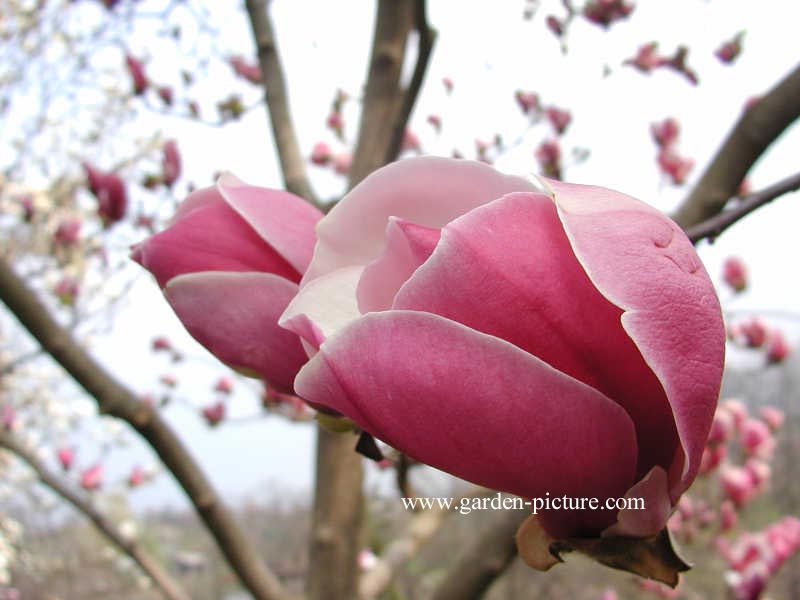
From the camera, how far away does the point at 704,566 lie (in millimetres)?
3988

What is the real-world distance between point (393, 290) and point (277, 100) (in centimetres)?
87

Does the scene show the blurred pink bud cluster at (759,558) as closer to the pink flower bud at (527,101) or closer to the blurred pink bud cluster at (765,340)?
the blurred pink bud cluster at (765,340)

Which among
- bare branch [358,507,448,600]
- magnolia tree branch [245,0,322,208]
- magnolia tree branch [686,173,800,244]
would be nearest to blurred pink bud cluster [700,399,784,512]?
bare branch [358,507,448,600]

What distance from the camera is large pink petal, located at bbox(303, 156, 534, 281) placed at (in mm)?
235

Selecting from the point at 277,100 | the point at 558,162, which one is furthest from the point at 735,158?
the point at 558,162

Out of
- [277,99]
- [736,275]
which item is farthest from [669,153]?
[277,99]

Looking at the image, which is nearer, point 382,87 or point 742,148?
point 742,148

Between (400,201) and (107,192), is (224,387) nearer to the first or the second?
(107,192)

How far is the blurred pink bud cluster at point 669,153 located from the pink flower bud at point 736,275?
0.29 m

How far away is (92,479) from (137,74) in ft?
3.57

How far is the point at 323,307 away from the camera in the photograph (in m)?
0.23

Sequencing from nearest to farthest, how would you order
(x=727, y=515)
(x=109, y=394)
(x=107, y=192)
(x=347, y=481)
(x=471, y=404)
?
(x=471, y=404) < (x=109, y=394) < (x=347, y=481) < (x=107, y=192) < (x=727, y=515)

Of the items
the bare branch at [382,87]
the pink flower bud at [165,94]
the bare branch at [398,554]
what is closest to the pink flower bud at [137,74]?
the pink flower bud at [165,94]

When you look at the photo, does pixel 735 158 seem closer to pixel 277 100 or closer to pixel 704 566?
pixel 277 100
